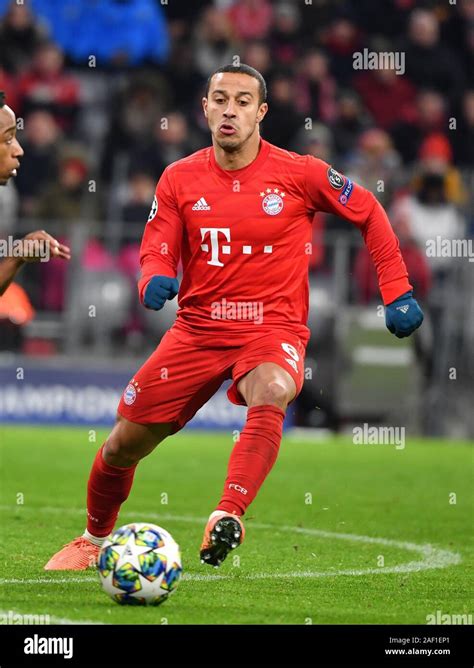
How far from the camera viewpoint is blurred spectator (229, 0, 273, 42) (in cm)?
2011

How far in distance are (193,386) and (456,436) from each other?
10.3m

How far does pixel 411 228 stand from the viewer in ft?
55.8

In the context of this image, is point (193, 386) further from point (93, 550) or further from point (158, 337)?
point (158, 337)

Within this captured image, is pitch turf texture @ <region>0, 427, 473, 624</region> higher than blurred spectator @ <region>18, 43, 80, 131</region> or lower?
lower

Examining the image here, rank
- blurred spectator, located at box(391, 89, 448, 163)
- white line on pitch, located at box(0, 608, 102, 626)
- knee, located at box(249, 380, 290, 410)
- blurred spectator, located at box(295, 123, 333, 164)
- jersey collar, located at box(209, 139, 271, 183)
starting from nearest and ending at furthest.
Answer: white line on pitch, located at box(0, 608, 102, 626) → knee, located at box(249, 380, 290, 410) → jersey collar, located at box(209, 139, 271, 183) → blurred spectator, located at box(295, 123, 333, 164) → blurred spectator, located at box(391, 89, 448, 163)

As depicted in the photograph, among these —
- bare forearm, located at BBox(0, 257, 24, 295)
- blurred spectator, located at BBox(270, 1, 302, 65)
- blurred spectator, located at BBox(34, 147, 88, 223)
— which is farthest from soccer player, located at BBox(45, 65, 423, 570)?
blurred spectator, located at BBox(270, 1, 302, 65)

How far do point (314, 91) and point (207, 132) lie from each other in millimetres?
1790

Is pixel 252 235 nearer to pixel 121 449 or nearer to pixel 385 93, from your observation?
pixel 121 449

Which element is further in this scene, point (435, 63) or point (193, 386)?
point (435, 63)

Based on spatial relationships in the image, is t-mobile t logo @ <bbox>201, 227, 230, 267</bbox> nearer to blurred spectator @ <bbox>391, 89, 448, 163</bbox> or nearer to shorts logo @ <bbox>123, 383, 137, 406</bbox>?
shorts logo @ <bbox>123, 383, 137, 406</bbox>

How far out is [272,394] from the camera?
22.3 feet

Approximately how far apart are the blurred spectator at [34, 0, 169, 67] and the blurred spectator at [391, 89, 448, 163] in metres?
3.50

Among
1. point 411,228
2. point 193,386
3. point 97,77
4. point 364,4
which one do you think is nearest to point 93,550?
point 193,386
